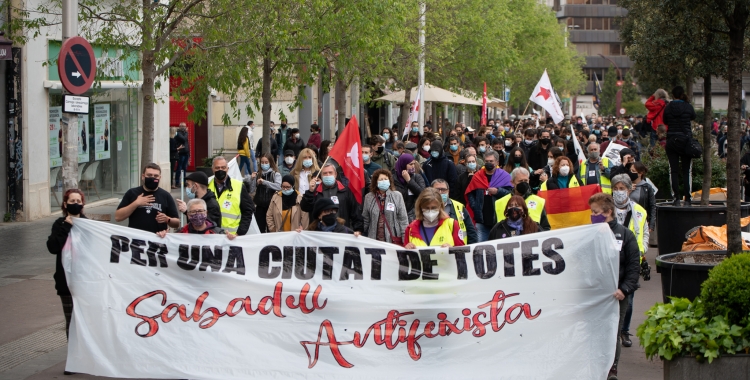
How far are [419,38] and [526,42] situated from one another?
70.0 feet

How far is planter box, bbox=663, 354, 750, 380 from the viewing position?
6.16 m

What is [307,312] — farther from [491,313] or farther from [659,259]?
[659,259]

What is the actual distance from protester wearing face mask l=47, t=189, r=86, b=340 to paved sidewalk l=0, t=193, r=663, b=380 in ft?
1.98

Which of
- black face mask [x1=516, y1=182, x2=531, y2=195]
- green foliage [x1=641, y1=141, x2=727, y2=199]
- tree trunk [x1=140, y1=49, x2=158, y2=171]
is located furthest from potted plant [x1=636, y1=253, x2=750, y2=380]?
green foliage [x1=641, y1=141, x2=727, y2=199]

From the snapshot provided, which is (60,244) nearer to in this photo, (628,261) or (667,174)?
(628,261)

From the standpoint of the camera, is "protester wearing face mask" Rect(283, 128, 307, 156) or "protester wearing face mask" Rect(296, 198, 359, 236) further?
Result: "protester wearing face mask" Rect(283, 128, 307, 156)

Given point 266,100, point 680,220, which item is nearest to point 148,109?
point 266,100

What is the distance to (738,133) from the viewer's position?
8.57m

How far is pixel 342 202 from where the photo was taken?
33.3 feet

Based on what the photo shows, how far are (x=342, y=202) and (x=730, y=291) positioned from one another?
4.76 meters

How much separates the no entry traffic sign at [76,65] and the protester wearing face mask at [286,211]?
2.38 metres

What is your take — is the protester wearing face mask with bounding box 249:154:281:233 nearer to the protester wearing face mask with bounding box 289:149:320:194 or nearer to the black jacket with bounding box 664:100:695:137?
the protester wearing face mask with bounding box 289:149:320:194

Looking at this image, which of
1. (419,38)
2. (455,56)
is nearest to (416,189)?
(419,38)

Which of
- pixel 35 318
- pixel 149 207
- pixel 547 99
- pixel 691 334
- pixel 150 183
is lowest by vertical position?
pixel 35 318
